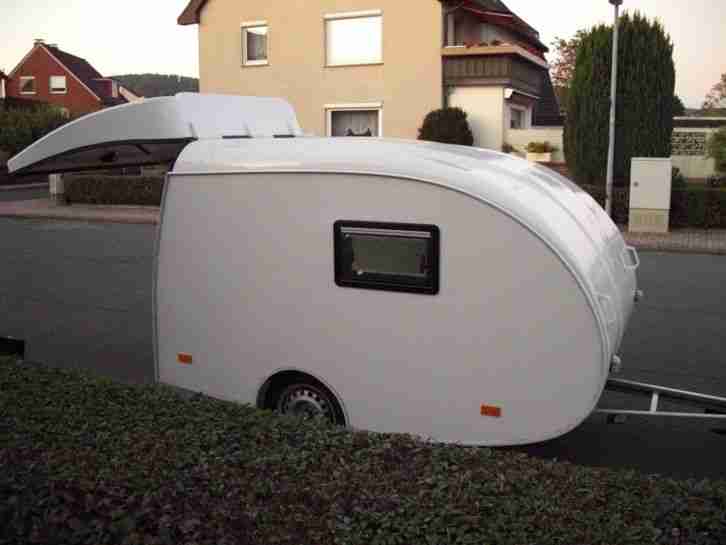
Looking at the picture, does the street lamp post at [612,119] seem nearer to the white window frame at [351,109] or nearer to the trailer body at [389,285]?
the white window frame at [351,109]

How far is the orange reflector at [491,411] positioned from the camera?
5.62 m

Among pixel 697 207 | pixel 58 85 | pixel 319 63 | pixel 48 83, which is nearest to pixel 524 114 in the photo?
pixel 319 63

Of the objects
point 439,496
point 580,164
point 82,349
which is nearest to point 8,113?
point 580,164

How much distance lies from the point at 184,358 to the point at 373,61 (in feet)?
73.7

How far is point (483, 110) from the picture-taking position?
2719cm

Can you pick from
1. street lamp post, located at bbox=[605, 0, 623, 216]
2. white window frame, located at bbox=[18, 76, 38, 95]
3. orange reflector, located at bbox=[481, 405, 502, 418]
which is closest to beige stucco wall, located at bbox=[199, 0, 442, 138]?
street lamp post, located at bbox=[605, 0, 623, 216]

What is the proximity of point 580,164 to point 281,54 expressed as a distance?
12.1 meters

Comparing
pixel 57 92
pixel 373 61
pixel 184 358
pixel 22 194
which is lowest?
pixel 184 358

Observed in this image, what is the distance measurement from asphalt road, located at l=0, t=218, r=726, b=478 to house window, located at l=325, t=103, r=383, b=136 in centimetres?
1190

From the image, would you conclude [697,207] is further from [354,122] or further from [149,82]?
[149,82]

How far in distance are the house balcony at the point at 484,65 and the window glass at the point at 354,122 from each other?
2.91 meters

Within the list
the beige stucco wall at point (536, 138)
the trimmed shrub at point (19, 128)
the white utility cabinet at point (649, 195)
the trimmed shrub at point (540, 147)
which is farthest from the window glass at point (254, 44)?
the trimmed shrub at point (19, 128)

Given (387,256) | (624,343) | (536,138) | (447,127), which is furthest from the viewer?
(536,138)

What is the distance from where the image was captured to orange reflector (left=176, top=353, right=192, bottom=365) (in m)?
6.84
